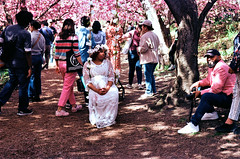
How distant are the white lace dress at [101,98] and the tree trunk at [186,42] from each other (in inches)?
54.7

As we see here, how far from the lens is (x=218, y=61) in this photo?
195 inches

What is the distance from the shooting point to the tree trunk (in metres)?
6.08

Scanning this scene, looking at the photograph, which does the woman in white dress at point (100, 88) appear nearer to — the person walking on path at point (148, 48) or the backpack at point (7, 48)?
the backpack at point (7, 48)

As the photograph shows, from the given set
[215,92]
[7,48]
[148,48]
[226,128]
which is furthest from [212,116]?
[7,48]

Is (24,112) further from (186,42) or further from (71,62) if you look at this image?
(186,42)

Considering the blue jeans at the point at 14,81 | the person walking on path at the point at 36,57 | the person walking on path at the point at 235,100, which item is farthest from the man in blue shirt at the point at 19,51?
the person walking on path at the point at 235,100

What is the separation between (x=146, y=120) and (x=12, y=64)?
9.34 ft

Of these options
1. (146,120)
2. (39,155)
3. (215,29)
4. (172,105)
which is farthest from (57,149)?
(215,29)

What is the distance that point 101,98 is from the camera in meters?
5.53

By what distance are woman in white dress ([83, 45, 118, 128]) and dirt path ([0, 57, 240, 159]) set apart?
0.74 ft

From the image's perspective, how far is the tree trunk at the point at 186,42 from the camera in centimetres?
608

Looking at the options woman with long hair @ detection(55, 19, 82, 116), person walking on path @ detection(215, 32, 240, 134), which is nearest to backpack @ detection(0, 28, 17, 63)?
woman with long hair @ detection(55, 19, 82, 116)

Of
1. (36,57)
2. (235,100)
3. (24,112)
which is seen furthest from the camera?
(36,57)

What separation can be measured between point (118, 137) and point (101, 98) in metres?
0.86
